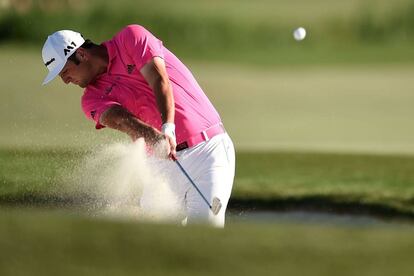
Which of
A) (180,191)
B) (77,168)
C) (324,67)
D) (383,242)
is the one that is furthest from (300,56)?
(383,242)

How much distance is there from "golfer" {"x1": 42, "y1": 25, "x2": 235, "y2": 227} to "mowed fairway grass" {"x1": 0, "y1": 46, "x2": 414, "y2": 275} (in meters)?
0.54

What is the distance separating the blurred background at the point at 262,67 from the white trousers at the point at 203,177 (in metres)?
1.28

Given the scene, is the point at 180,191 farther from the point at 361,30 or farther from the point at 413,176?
the point at 361,30

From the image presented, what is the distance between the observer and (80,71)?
4660 mm

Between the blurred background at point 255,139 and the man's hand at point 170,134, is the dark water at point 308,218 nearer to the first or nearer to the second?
the blurred background at point 255,139

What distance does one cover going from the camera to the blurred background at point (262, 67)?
9.86 meters

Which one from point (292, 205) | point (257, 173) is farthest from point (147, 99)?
point (257, 173)

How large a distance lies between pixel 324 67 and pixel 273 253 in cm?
1318

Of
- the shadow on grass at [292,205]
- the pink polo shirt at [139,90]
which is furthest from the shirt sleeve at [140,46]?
the shadow on grass at [292,205]

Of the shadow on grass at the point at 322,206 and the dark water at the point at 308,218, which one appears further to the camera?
the shadow on grass at the point at 322,206

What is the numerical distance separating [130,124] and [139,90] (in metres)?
0.25

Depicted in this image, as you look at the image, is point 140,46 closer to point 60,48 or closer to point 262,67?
point 60,48

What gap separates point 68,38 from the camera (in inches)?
181

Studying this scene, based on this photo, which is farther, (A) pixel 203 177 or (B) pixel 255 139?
(B) pixel 255 139
